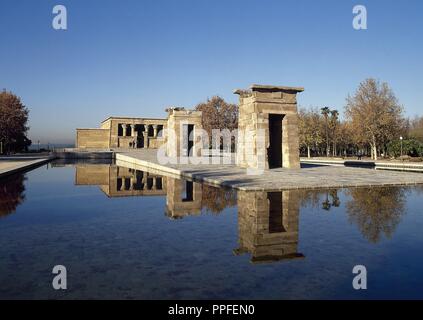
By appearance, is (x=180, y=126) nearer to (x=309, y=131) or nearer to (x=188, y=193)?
(x=188, y=193)

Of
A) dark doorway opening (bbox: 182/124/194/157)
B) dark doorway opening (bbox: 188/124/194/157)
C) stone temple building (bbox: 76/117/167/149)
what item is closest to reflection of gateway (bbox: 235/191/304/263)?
dark doorway opening (bbox: 182/124/194/157)

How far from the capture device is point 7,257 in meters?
4.99

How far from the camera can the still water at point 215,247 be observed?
3.89 m

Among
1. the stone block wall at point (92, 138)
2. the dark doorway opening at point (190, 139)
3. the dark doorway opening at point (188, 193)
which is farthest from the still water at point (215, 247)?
the stone block wall at point (92, 138)

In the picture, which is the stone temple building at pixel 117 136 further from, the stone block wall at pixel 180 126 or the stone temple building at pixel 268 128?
the stone temple building at pixel 268 128

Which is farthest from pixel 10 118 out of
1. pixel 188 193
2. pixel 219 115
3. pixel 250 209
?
pixel 250 209

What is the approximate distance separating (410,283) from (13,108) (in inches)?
1903

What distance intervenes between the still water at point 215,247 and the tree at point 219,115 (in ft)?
142

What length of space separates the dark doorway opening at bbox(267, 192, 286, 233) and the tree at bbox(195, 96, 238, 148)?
4291cm

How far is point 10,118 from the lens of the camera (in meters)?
41.2

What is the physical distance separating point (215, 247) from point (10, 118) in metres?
43.5

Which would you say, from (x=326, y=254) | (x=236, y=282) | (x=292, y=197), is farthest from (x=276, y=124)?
(x=236, y=282)

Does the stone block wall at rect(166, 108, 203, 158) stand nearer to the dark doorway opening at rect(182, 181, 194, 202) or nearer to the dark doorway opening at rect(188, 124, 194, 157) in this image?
the dark doorway opening at rect(188, 124, 194, 157)

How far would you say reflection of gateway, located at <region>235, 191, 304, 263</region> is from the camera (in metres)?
5.27
